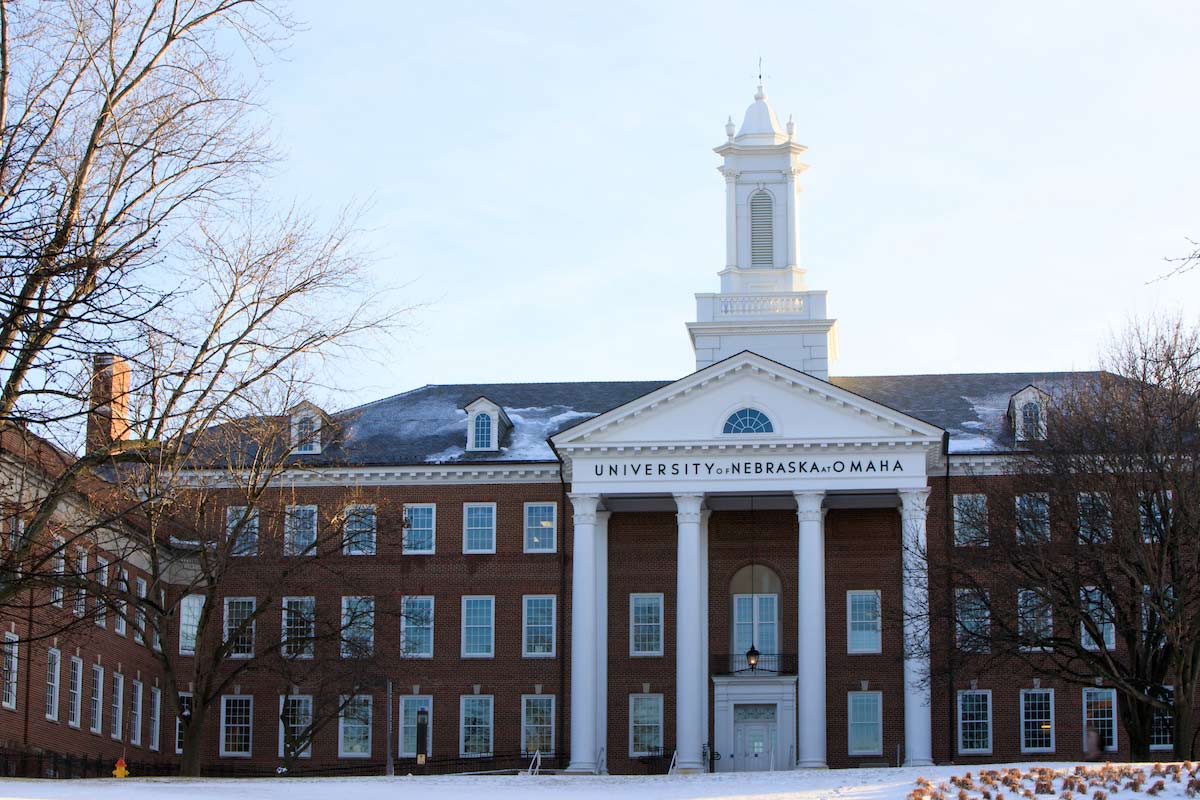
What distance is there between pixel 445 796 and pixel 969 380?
111ft

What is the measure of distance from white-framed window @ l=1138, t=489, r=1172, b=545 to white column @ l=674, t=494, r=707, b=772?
15.4 metres

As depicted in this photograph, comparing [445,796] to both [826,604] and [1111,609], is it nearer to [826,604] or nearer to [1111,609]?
[1111,609]

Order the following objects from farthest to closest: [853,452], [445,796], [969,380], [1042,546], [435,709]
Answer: [969,380]
[435,709]
[853,452]
[1042,546]
[445,796]

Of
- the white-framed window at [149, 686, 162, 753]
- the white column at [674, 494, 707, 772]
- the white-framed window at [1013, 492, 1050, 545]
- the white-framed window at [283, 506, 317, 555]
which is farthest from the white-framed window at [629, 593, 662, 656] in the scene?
the white-framed window at [1013, 492, 1050, 545]

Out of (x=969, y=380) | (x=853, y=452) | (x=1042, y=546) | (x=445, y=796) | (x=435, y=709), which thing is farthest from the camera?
A: (x=969, y=380)

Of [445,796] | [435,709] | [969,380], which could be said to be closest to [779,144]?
[969,380]

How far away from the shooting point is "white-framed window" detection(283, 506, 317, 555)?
49.5m

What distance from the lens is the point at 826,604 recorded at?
56750 millimetres

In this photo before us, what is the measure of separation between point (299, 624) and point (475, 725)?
6327 millimetres

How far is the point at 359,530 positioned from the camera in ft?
175

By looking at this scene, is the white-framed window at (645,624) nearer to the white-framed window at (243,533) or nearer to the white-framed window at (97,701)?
the white-framed window at (243,533)

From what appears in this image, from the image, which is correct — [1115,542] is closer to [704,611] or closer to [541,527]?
[704,611]

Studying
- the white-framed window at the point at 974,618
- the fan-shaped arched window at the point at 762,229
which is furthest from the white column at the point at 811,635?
the fan-shaped arched window at the point at 762,229

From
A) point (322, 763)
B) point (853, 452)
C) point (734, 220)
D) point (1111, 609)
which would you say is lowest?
point (322, 763)
